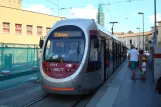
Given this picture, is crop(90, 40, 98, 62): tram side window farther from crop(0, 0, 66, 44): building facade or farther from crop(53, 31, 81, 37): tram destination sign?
crop(0, 0, 66, 44): building facade

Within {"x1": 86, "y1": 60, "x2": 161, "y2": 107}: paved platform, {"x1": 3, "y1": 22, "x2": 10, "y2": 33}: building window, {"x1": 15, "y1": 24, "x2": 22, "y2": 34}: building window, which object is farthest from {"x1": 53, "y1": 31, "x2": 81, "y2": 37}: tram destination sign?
{"x1": 15, "y1": 24, "x2": 22, "y2": 34}: building window

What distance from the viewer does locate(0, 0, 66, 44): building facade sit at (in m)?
35.7

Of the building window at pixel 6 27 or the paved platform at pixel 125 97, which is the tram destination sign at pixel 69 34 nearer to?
the paved platform at pixel 125 97

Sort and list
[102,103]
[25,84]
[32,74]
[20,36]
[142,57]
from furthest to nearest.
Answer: [20,36], [32,74], [142,57], [25,84], [102,103]

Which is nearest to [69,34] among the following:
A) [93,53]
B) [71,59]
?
[71,59]

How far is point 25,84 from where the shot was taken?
43.0 ft

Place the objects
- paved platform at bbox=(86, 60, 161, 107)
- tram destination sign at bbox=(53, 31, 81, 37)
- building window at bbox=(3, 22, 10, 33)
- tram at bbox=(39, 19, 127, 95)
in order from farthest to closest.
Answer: building window at bbox=(3, 22, 10, 33)
tram destination sign at bbox=(53, 31, 81, 37)
tram at bbox=(39, 19, 127, 95)
paved platform at bbox=(86, 60, 161, 107)

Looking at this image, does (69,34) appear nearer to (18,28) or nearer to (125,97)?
(125,97)

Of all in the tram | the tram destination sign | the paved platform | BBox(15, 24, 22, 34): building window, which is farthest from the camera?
BBox(15, 24, 22, 34): building window

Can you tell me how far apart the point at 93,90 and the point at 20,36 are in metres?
30.0

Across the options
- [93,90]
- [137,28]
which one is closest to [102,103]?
[93,90]

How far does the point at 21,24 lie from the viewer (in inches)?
1508

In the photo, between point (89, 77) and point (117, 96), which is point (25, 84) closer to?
point (89, 77)

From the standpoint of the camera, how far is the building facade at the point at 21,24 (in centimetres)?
3569
